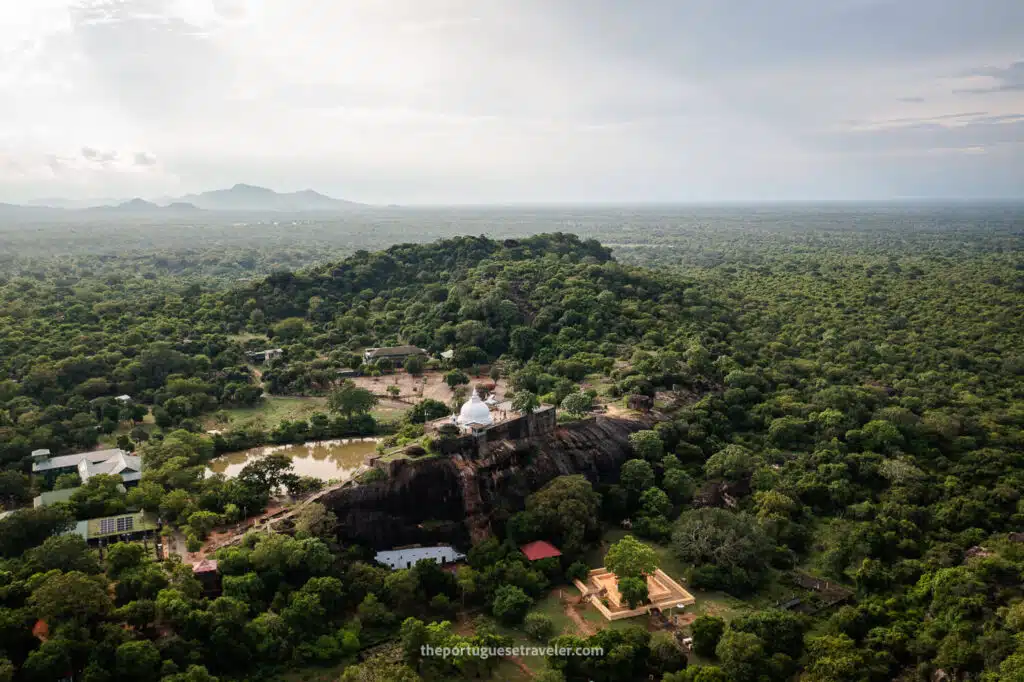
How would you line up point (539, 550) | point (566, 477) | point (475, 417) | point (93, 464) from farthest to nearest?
point (93, 464)
point (475, 417)
point (566, 477)
point (539, 550)

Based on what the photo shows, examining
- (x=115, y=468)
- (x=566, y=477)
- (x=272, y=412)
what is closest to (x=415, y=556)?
(x=566, y=477)

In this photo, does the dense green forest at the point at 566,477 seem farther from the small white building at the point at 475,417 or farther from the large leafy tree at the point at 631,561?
the small white building at the point at 475,417

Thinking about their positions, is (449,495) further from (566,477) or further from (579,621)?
(579,621)

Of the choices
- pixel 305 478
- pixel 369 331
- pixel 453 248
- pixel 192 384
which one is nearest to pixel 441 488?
pixel 305 478

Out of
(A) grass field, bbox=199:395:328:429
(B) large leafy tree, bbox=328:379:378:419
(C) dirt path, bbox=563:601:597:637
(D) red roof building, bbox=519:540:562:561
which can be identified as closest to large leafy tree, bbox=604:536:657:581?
(C) dirt path, bbox=563:601:597:637

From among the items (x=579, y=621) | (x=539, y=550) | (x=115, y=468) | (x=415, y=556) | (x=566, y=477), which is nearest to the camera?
(x=579, y=621)

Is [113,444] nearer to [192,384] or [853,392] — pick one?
[192,384]

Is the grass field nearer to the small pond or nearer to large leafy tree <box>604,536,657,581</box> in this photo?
the small pond
